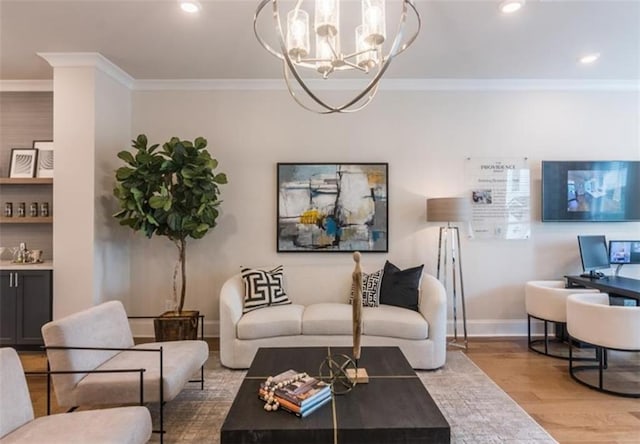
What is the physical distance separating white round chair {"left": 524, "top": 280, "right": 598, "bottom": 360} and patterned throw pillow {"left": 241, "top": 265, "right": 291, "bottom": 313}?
103 inches

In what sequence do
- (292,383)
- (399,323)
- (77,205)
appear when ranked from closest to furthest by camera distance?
1. (292,383)
2. (399,323)
3. (77,205)

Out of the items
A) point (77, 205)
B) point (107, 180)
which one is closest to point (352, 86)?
point (107, 180)

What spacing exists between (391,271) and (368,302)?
0.44 meters

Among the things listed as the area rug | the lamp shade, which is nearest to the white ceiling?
the lamp shade

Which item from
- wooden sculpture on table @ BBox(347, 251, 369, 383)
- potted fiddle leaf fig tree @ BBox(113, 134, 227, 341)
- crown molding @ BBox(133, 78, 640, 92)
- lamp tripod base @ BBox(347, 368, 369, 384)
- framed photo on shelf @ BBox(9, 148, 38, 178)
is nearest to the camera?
wooden sculpture on table @ BBox(347, 251, 369, 383)

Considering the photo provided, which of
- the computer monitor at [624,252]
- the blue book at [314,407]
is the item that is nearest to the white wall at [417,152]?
the computer monitor at [624,252]

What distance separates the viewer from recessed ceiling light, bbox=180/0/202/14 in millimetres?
2643

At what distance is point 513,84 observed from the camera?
4262 millimetres

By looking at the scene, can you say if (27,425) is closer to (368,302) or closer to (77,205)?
(77,205)

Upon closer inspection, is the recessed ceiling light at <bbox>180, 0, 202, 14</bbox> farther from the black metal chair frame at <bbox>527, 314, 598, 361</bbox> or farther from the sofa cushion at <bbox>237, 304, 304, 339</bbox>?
the black metal chair frame at <bbox>527, 314, 598, 361</bbox>

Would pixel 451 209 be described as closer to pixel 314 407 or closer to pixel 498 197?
pixel 498 197

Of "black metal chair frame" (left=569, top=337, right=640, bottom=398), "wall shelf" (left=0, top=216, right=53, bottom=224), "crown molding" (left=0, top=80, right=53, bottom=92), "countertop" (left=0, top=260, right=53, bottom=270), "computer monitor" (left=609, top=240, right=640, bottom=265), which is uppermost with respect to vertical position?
"crown molding" (left=0, top=80, right=53, bottom=92)

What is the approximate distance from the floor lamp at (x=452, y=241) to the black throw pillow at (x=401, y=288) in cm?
56

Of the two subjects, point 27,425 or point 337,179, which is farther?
point 337,179
